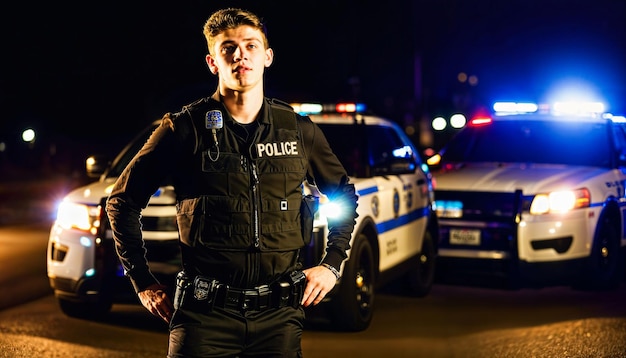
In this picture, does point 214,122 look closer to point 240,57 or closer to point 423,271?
point 240,57

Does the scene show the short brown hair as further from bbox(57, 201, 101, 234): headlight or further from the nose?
bbox(57, 201, 101, 234): headlight

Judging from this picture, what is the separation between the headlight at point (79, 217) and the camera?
304 inches

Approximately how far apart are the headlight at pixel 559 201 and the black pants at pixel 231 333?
6.38 m

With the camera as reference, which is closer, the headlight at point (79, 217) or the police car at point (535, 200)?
the headlight at point (79, 217)

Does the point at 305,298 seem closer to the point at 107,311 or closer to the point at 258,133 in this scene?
the point at 258,133

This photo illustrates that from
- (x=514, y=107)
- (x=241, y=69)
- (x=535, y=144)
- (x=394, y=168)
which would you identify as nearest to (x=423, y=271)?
(x=394, y=168)

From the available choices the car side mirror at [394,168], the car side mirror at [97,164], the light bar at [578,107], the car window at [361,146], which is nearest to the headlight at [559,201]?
the car window at [361,146]

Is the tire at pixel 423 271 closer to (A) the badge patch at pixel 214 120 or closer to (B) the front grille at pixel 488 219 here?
(B) the front grille at pixel 488 219

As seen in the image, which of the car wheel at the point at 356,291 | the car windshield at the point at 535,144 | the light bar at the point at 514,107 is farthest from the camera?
the light bar at the point at 514,107

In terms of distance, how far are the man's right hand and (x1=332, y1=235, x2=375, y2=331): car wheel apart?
12.9 feet

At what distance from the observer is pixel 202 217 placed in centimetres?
367

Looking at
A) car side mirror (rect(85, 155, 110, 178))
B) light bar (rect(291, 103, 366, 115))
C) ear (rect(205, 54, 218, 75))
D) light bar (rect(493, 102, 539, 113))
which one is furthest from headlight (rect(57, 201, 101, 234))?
light bar (rect(493, 102, 539, 113))

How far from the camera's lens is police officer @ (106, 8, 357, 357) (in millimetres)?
3672

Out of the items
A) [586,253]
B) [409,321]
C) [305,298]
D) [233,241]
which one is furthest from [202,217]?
[586,253]
